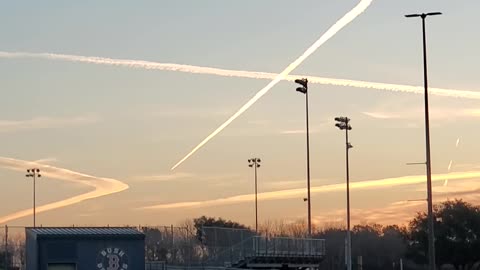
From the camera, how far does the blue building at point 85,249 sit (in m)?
55.3

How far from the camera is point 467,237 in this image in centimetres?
11294

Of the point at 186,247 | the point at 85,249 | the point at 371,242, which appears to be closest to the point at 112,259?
the point at 85,249

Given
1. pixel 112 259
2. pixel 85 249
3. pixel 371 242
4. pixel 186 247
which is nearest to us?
pixel 85 249

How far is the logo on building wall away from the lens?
56.8 m

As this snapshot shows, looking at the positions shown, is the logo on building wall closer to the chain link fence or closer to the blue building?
the blue building

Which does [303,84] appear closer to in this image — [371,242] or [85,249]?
[85,249]

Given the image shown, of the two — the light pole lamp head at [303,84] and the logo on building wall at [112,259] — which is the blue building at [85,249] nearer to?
the logo on building wall at [112,259]

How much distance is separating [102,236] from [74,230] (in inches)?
71.6

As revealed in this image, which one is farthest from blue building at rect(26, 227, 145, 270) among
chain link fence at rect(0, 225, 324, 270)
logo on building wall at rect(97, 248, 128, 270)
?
chain link fence at rect(0, 225, 324, 270)

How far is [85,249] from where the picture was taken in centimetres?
5634

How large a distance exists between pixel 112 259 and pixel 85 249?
5.61 ft

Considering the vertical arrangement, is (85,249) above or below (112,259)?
above

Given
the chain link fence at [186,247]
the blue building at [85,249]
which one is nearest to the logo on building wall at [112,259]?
the blue building at [85,249]

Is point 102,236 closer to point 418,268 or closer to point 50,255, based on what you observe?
point 50,255
